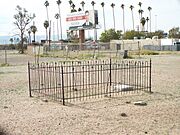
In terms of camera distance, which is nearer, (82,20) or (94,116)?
(94,116)

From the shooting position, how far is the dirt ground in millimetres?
8109

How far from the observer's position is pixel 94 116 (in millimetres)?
9531

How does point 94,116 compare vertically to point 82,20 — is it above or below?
below

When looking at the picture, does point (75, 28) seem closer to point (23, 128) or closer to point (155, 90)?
point (155, 90)

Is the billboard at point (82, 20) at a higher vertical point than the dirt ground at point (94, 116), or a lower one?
higher

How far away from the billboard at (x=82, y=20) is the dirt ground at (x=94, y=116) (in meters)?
62.9

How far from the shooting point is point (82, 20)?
79500 millimetres

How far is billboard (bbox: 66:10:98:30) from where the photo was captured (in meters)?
75.4

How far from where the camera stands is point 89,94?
1303 centimetres

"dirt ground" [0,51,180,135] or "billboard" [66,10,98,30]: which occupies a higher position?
"billboard" [66,10,98,30]

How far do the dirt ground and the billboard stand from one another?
206 feet

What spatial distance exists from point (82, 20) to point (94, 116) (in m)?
70.9

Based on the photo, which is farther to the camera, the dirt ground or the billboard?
the billboard

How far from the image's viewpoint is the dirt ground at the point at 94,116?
811 cm
